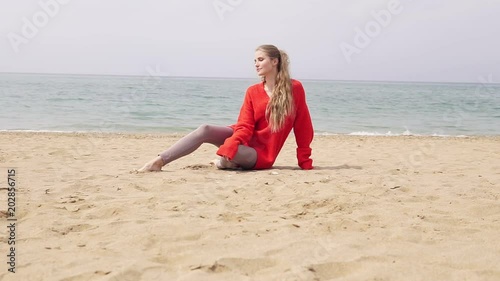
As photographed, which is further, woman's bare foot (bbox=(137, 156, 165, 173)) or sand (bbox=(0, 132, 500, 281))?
woman's bare foot (bbox=(137, 156, 165, 173))

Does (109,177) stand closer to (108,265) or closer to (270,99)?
(270,99)

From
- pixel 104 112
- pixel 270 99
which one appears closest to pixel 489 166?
pixel 270 99

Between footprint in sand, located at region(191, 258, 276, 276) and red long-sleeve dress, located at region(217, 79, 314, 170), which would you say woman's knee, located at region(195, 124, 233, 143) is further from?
footprint in sand, located at region(191, 258, 276, 276)

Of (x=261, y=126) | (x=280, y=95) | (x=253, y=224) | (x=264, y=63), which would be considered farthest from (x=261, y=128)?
(x=253, y=224)

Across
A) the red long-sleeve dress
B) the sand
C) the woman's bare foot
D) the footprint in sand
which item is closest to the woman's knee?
the red long-sleeve dress

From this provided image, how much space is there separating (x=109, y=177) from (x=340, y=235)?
2.58m

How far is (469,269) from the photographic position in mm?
2338

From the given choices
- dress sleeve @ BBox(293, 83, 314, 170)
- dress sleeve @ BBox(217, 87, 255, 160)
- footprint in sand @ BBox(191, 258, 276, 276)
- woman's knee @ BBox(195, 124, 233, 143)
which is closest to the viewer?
footprint in sand @ BBox(191, 258, 276, 276)

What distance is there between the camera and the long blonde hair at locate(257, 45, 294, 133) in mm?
4836

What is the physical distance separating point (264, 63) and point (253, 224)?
90.8 inches

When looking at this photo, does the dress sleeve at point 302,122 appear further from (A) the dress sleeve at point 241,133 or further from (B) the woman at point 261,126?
(A) the dress sleeve at point 241,133

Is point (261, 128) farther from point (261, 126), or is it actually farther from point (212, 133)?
point (212, 133)

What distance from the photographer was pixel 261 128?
197 inches

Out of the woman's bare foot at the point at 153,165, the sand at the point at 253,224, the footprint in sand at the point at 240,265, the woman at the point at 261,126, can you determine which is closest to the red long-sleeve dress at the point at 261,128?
the woman at the point at 261,126
